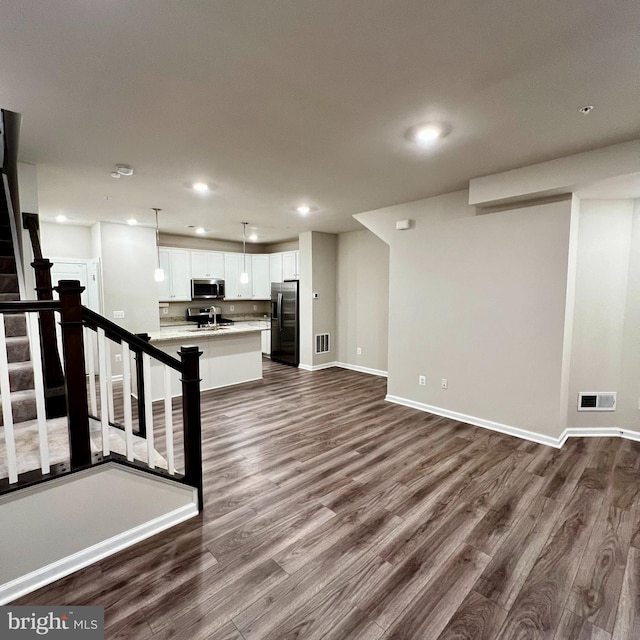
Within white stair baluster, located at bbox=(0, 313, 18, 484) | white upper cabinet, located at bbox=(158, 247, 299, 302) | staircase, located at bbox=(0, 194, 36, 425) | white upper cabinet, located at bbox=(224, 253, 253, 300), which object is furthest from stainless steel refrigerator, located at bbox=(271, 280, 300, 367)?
white stair baluster, located at bbox=(0, 313, 18, 484)

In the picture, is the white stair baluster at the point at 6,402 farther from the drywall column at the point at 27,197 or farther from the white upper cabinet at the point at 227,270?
the white upper cabinet at the point at 227,270

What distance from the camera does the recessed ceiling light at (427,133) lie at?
237 centimetres

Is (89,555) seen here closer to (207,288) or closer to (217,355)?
(217,355)

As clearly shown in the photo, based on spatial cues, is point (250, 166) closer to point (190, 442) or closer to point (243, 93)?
point (243, 93)

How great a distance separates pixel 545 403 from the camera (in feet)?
11.2

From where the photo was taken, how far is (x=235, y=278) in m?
7.75

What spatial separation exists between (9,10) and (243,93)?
103cm

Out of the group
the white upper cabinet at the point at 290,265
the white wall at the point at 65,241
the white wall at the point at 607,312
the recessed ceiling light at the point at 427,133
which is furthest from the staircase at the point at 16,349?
the white wall at the point at 607,312

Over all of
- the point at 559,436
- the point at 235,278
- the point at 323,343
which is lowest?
the point at 559,436

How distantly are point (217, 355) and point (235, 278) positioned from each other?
2928 mm

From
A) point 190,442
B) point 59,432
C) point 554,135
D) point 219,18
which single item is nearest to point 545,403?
point 554,135

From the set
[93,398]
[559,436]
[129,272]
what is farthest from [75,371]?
[129,272]

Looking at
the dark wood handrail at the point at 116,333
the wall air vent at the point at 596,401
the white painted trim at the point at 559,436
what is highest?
the dark wood handrail at the point at 116,333

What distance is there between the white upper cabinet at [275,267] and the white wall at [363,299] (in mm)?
1577
